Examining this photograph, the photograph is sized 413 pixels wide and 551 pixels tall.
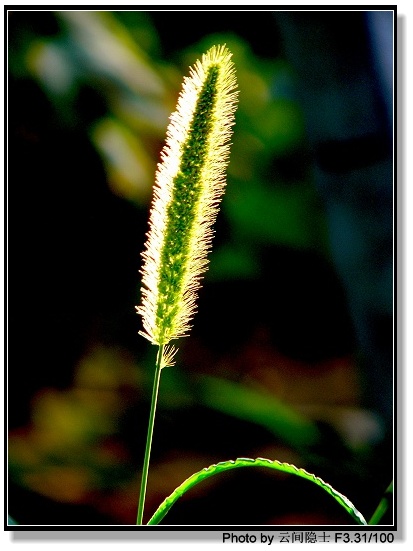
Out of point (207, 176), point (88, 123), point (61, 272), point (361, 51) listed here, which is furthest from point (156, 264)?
point (361, 51)

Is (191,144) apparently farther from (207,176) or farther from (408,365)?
(408,365)

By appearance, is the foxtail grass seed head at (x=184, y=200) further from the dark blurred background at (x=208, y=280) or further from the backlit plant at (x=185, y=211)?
the dark blurred background at (x=208, y=280)

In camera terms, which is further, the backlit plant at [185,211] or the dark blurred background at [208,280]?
the dark blurred background at [208,280]

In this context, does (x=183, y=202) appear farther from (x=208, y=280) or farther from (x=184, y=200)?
(x=208, y=280)

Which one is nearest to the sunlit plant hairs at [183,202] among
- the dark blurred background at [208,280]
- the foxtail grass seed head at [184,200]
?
the foxtail grass seed head at [184,200]

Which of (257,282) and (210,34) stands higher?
(210,34)

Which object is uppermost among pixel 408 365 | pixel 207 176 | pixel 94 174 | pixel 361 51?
pixel 361 51

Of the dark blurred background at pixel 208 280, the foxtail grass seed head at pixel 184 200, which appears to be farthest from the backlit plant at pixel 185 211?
the dark blurred background at pixel 208 280
